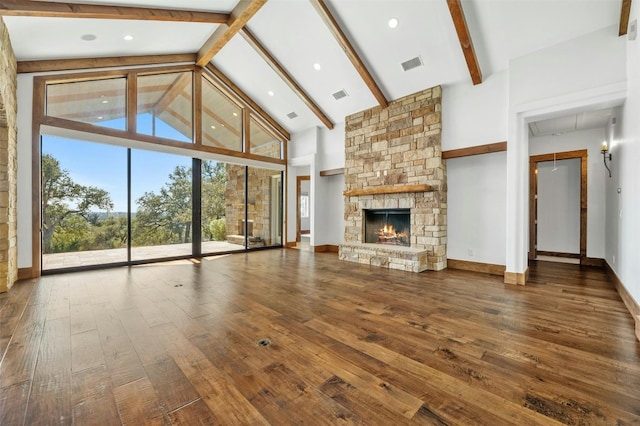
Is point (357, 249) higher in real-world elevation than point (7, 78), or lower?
lower

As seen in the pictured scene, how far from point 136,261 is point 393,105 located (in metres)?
6.20

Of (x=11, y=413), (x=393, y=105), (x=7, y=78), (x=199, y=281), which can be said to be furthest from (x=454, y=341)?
(x=7, y=78)

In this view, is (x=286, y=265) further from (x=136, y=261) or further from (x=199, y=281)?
(x=136, y=261)

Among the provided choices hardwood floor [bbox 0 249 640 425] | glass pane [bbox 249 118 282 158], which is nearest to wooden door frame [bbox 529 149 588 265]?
hardwood floor [bbox 0 249 640 425]

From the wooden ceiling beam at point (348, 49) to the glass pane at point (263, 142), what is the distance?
135 inches

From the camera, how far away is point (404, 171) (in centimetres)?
594

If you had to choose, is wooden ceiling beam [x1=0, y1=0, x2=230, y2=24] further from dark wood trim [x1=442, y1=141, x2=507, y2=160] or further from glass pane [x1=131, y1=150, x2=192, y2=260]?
dark wood trim [x1=442, y1=141, x2=507, y2=160]

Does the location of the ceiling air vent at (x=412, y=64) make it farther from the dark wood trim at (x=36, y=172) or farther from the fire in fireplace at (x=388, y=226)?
the dark wood trim at (x=36, y=172)

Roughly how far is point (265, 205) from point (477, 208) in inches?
211

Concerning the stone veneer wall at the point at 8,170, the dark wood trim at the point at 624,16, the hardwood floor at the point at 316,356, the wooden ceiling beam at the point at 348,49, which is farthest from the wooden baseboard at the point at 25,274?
the dark wood trim at the point at 624,16

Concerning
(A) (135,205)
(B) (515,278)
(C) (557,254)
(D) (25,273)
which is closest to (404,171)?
(B) (515,278)

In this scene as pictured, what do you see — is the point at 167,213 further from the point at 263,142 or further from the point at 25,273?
the point at 263,142

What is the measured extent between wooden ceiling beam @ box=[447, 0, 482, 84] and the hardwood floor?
3.51m

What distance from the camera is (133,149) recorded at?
227 inches
